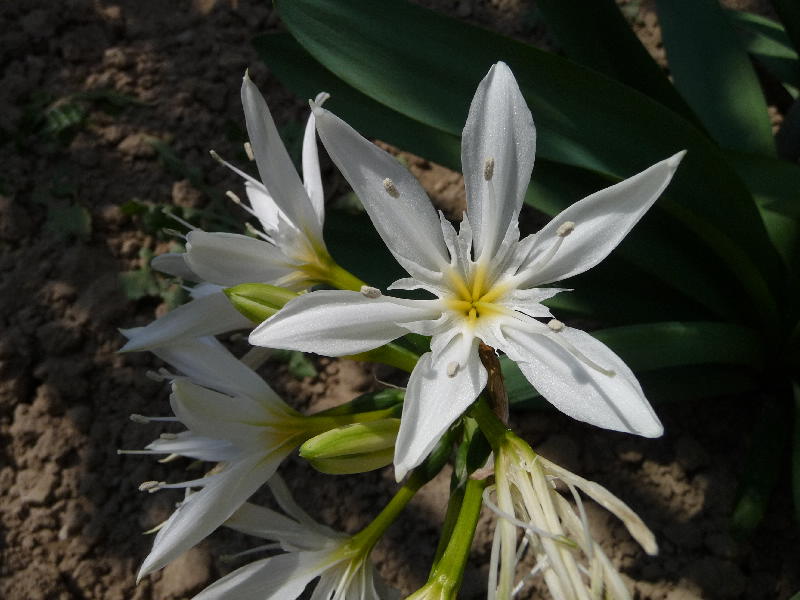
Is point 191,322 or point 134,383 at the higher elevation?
point 191,322

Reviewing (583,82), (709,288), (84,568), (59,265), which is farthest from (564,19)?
(84,568)

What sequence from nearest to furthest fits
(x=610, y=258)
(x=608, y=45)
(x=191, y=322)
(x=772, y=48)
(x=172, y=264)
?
(x=191, y=322), (x=172, y=264), (x=608, y=45), (x=610, y=258), (x=772, y=48)

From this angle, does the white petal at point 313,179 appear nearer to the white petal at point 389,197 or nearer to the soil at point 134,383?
the white petal at point 389,197

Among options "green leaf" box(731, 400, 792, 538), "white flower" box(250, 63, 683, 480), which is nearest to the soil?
"green leaf" box(731, 400, 792, 538)

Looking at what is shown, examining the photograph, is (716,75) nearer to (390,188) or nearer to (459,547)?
(390,188)

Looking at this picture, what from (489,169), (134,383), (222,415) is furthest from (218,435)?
(134,383)

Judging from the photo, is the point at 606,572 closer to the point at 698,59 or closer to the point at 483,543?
the point at 483,543

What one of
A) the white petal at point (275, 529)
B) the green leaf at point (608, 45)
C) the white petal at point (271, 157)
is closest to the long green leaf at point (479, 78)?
the green leaf at point (608, 45)
